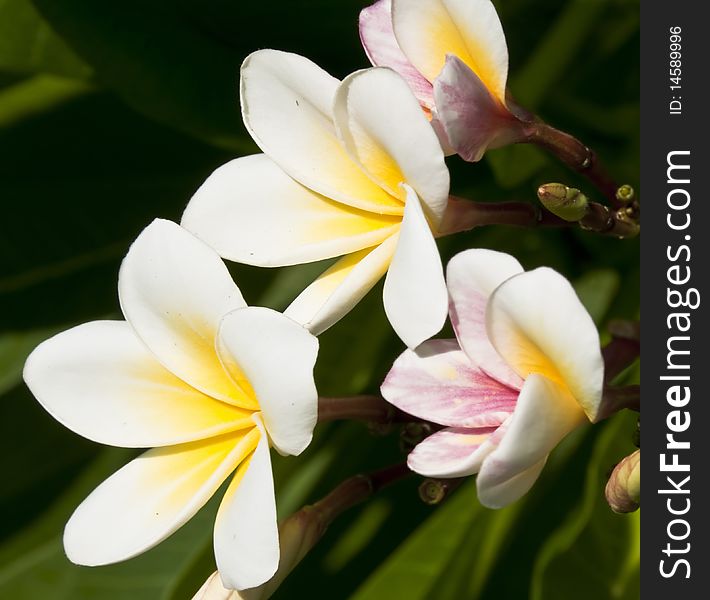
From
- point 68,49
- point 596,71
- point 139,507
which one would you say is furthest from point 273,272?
point 139,507

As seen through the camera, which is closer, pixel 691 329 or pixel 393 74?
pixel 393 74

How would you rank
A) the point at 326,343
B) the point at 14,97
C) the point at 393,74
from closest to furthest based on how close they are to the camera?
the point at 393,74
the point at 326,343
the point at 14,97

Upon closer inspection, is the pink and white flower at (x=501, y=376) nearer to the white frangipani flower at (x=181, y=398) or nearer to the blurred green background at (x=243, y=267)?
the white frangipani flower at (x=181, y=398)

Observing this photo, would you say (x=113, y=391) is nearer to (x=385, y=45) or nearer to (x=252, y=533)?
(x=252, y=533)

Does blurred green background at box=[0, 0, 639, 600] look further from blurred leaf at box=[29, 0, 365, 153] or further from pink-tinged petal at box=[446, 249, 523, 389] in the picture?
pink-tinged petal at box=[446, 249, 523, 389]

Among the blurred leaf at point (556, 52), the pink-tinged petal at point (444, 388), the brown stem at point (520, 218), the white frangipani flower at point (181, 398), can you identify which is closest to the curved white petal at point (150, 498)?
the white frangipani flower at point (181, 398)

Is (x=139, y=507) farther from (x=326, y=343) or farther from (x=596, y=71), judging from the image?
(x=596, y=71)

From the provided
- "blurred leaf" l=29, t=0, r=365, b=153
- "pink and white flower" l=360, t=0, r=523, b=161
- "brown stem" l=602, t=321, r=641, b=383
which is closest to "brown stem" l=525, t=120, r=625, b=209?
"pink and white flower" l=360, t=0, r=523, b=161
